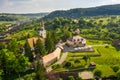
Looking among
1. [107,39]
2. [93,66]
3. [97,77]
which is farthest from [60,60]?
[107,39]

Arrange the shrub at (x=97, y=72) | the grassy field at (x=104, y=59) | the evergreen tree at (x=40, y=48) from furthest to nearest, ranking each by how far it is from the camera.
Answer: the evergreen tree at (x=40, y=48) < the grassy field at (x=104, y=59) < the shrub at (x=97, y=72)

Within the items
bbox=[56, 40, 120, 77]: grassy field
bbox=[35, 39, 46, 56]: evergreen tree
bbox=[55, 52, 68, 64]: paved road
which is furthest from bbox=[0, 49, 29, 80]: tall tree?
bbox=[56, 40, 120, 77]: grassy field

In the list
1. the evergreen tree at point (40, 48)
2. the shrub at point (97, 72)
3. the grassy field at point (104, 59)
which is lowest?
the grassy field at point (104, 59)

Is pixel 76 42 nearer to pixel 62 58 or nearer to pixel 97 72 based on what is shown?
pixel 62 58

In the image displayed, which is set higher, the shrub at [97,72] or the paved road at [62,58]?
the shrub at [97,72]

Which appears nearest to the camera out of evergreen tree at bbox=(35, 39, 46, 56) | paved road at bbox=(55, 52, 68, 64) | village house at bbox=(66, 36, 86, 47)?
paved road at bbox=(55, 52, 68, 64)

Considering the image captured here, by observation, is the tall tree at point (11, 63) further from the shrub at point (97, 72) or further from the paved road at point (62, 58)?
the shrub at point (97, 72)

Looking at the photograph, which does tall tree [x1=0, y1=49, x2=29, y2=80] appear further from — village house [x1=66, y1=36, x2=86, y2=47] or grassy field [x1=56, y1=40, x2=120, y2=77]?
village house [x1=66, y1=36, x2=86, y2=47]

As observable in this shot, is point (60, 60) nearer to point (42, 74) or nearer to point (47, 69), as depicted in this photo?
point (47, 69)

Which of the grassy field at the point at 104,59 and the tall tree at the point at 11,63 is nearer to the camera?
the tall tree at the point at 11,63

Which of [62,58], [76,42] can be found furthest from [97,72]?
[76,42]

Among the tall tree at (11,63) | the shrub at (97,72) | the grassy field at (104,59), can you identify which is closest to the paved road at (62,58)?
the grassy field at (104,59)
